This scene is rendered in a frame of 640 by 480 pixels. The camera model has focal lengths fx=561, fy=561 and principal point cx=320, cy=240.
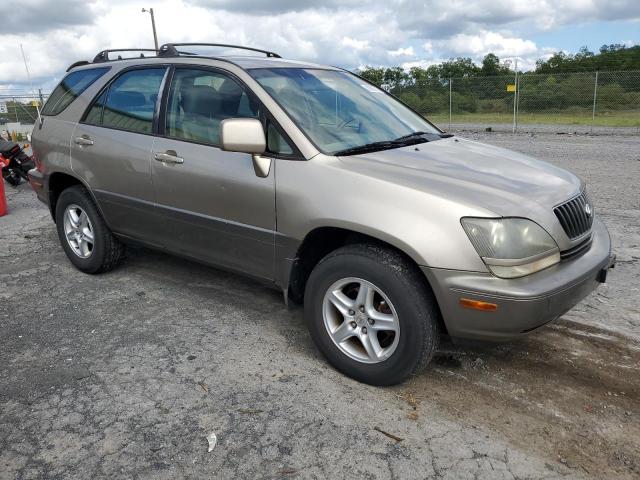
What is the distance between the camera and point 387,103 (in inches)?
170

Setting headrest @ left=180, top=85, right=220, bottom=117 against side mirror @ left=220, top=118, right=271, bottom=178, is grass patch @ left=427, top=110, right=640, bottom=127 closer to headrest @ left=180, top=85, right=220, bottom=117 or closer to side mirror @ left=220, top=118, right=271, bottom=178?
headrest @ left=180, top=85, right=220, bottom=117

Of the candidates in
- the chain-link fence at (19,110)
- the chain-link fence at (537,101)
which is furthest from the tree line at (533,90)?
the chain-link fence at (19,110)

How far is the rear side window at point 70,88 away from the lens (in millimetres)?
4780

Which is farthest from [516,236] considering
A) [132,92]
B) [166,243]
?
[132,92]

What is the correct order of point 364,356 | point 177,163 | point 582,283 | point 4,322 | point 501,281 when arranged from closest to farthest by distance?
point 501,281, point 582,283, point 364,356, point 177,163, point 4,322

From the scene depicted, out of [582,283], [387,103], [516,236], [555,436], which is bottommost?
[555,436]

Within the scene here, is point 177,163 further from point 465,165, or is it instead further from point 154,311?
point 465,165

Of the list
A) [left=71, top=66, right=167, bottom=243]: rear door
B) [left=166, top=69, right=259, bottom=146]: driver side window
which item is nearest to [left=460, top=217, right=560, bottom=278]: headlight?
[left=166, top=69, right=259, bottom=146]: driver side window

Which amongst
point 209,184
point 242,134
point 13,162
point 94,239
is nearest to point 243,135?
point 242,134

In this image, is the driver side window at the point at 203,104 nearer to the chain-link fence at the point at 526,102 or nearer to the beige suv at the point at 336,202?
the beige suv at the point at 336,202

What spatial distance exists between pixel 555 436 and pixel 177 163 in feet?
9.18

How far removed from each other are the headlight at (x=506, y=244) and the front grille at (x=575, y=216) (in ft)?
1.06

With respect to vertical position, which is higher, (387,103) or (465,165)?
(387,103)

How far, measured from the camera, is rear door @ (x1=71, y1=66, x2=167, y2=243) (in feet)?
13.5
